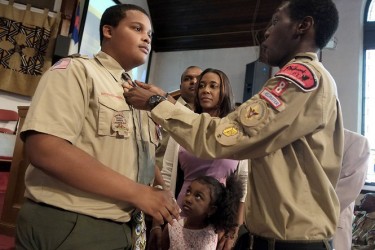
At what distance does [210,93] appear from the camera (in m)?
1.86

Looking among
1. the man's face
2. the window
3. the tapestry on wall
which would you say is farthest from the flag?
the window

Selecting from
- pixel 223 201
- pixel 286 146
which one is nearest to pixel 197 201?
pixel 223 201

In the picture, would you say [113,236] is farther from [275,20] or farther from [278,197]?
[275,20]

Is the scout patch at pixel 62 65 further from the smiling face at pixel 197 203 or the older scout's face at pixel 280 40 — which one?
the smiling face at pixel 197 203

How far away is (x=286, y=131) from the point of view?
88 centimetres

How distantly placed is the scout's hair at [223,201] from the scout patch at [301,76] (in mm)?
871

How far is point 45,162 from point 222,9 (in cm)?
467

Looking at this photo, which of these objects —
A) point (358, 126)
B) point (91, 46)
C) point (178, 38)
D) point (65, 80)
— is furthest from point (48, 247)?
point (178, 38)

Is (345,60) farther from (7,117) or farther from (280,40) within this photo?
(7,117)

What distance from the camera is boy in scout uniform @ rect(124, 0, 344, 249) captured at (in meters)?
0.87

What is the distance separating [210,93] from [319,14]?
879 mm

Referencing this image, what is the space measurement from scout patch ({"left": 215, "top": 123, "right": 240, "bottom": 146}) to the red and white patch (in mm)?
141

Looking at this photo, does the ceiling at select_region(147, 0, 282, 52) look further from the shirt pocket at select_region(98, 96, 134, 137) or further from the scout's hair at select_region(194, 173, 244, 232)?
the shirt pocket at select_region(98, 96, 134, 137)

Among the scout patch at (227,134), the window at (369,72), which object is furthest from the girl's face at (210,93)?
the window at (369,72)
